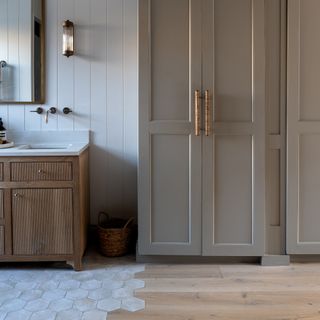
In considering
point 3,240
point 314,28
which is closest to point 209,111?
point 314,28

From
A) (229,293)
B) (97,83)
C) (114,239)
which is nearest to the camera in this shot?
(229,293)

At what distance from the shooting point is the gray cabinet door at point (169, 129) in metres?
2.51

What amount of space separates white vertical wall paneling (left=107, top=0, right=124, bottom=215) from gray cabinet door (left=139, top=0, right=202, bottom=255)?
0.53 meters

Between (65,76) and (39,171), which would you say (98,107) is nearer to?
(65,76)

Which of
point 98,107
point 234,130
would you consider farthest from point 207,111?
point 98,107

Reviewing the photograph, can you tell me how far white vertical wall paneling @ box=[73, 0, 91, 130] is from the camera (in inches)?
117

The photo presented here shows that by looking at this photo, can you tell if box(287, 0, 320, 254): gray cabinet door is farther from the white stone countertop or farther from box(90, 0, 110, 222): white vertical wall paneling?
the white stone countertop

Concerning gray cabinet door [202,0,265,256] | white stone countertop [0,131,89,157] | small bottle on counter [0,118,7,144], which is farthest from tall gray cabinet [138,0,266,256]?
small bottle on counter [0,118,7,144]

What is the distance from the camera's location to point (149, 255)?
2.67 meters

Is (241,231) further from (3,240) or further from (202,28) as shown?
(3,240)

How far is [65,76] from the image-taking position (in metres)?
3.00

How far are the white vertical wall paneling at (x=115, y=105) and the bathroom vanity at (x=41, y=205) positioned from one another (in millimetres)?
596

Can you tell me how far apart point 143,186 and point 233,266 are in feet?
2.70

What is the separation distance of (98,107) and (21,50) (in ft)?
2.33
